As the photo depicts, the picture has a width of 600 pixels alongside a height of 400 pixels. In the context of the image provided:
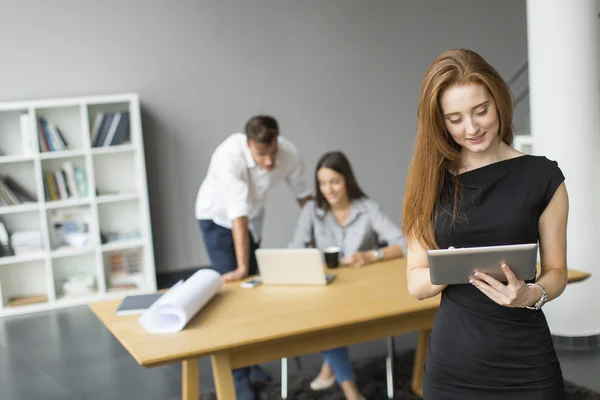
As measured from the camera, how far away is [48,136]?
19.5ft

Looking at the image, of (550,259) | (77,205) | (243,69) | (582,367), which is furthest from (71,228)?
(550,259)

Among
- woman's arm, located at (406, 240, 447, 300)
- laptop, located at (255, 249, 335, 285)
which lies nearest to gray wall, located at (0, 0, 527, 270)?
laptop, located at (255, 249, 335, 285)

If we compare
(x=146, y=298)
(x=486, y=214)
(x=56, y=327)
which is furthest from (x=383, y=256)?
(x=56, y=327)

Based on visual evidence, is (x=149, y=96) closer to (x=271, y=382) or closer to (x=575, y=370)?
(x=271, y=382)

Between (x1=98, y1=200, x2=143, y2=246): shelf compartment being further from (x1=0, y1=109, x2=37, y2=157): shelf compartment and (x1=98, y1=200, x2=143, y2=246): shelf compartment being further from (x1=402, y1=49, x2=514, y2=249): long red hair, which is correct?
(x1=402, y1=49, x2=514, y2=249): long red hair

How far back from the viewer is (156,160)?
643cm

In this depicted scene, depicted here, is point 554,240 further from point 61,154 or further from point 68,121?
point 68,121

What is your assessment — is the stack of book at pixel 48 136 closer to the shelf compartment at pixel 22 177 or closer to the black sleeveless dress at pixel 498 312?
the shelf compartment at pixel 22 177

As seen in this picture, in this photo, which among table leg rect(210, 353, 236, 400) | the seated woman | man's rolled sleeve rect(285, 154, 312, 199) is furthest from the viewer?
man's rolled sleeve rect(285, 154, 312, 199)

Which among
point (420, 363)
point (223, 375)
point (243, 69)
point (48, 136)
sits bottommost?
point (420, 363)

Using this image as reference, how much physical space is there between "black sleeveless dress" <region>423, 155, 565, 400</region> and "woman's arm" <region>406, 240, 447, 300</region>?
5cm

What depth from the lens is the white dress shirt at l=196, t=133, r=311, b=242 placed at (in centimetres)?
392

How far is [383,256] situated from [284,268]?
A: 2.00ft

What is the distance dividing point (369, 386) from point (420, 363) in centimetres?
27
